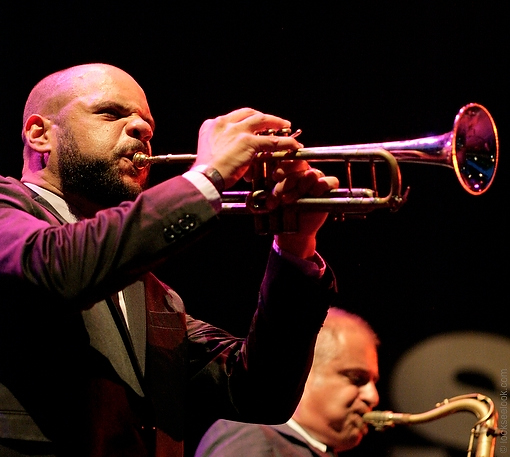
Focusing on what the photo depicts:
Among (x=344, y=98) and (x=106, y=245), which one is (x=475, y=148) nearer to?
(x=106, y=245)

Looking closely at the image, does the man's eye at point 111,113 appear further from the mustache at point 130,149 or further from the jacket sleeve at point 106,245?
the jacket sleeve at point 106,245

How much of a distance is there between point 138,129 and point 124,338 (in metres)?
0.73

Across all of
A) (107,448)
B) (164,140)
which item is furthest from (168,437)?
(164,140)

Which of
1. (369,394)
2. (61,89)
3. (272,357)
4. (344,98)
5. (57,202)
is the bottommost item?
(369,394)

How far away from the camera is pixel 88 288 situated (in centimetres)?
167

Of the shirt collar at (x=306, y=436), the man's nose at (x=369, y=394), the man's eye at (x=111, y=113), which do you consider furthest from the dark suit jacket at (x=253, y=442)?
the man's eye at (x=111, y=113)

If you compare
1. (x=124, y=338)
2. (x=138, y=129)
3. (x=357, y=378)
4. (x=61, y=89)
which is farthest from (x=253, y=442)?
(x=61, y=89)

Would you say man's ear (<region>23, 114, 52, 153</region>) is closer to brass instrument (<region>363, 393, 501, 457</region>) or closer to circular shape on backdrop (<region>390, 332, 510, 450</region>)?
brass instrument (<region>363, 393, 501, 457</region>)

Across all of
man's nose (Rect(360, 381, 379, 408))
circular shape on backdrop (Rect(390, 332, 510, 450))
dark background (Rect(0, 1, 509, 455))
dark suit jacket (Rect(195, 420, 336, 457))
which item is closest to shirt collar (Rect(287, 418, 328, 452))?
dark suit jacket (Rect(195, 420, 336, 457))

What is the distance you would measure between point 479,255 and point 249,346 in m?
2.27

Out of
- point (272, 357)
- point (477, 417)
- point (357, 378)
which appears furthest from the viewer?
point (477, 417)

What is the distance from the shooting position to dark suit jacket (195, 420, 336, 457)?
10.6ft

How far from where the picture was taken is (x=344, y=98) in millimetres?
4234

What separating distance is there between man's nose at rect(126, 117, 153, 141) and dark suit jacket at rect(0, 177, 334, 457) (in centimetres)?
40
